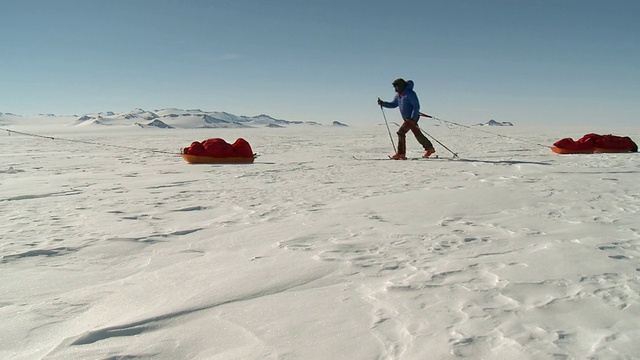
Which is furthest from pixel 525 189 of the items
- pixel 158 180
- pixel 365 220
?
pixel 158 180

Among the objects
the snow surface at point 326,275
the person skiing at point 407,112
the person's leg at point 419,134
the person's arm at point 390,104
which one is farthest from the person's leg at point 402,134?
the snow surface at point 326,275

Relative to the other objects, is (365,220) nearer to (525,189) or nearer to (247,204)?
(247,204)

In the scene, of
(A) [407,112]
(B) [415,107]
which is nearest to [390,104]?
(A) [407,112]

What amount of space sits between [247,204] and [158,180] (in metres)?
2.40

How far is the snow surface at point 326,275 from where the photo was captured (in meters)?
1.58

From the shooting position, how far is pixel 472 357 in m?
1.46

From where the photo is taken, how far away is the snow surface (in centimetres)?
158

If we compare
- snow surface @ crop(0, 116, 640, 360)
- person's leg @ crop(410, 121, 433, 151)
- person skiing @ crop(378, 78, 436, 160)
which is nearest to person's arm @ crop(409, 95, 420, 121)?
person skiing @ crop(378, 78, 436, 160)

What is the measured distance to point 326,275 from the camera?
225 cm

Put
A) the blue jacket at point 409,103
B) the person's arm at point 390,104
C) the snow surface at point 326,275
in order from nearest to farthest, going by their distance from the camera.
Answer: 1. the snow surface at point 326,275
2. the blue jacket at point 409,103
3. the person's arm at point 390,104

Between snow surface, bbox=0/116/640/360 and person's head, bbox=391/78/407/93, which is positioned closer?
snow surface, bbox=0/116/640/360

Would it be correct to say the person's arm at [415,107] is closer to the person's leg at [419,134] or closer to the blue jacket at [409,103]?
the blue jacket at [409,103]

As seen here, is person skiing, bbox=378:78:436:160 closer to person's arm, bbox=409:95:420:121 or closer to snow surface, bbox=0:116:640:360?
person's arm, bbox=409:95:420:121

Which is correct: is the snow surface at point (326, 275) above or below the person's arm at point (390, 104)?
below
